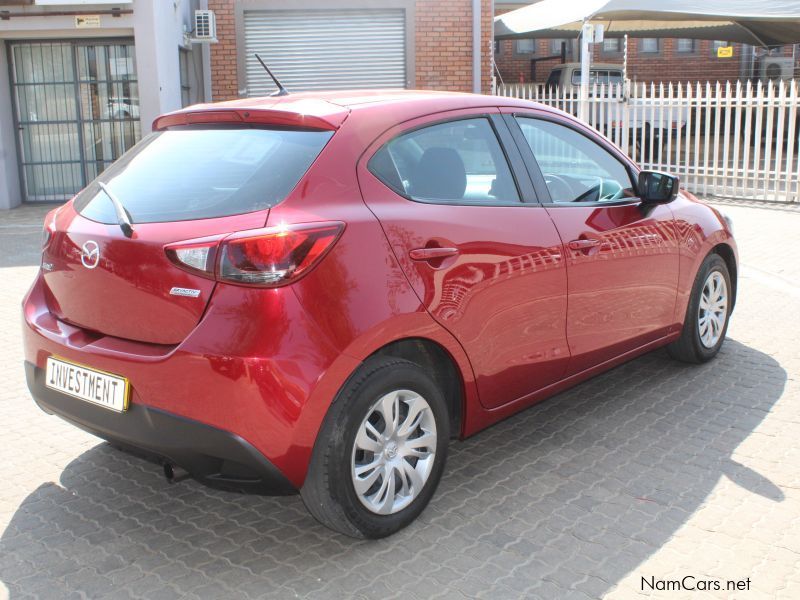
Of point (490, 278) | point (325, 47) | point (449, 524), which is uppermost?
point (325, 47)

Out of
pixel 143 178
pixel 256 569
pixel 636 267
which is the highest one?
pixel 143 178

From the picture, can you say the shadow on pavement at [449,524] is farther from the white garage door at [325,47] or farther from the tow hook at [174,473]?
the white garage door at [325,47]

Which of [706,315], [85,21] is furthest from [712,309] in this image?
[85,21]

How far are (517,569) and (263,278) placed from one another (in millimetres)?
1394

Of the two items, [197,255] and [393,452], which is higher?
[197,255]

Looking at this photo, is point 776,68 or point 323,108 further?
point 776,68

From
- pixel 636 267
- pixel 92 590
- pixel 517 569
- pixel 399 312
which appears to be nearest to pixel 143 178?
pixel 399 312

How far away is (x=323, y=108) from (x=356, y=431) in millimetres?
1280

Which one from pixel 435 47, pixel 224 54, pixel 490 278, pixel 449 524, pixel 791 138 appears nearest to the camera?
pixel 449 524

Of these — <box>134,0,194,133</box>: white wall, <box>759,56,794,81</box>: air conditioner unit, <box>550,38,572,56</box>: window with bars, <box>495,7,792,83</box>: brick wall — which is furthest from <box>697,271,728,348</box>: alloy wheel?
<box>759,56,794,81</box>: air conditioner unit

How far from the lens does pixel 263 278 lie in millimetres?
2936

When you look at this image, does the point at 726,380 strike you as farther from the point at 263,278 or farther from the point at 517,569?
the point at 263,278

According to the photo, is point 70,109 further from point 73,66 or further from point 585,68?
point 585,68

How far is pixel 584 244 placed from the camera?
4.20 metres
